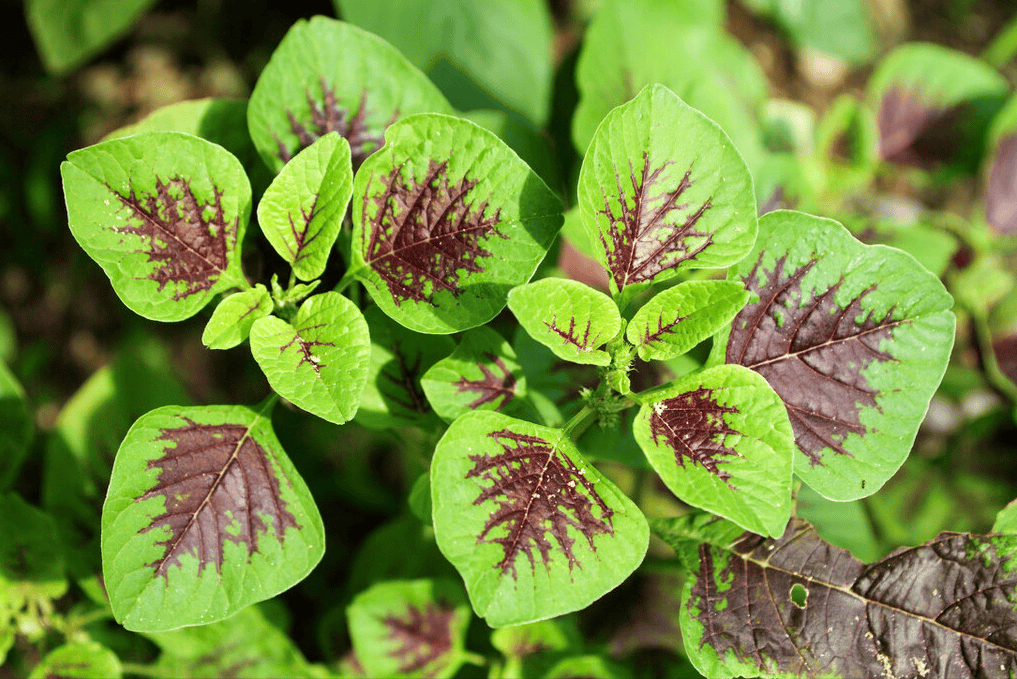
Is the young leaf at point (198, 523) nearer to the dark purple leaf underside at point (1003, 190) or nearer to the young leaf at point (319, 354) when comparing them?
the young leaf at point (319, 354)

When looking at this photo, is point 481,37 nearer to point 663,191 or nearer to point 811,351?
point 663,191

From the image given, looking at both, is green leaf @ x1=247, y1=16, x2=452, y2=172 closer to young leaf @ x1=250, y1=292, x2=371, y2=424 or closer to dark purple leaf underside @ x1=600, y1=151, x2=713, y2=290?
young leaf @ x1=250, y1=292, x2=371, y2=424

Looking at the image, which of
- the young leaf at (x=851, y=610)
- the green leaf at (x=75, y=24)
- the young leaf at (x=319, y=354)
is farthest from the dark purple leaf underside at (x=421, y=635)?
the green leaf at (x=75, y=24)

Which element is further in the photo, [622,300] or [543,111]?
[543,111]

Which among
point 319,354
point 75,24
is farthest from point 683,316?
point 75,24

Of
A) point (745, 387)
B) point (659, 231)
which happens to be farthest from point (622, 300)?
point (745, 387)

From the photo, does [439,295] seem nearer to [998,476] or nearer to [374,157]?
[374,157]
